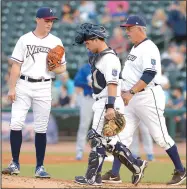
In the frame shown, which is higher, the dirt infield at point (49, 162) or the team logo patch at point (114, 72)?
the team logo patch at point (114, 72)

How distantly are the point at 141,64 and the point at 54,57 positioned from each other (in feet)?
3.50

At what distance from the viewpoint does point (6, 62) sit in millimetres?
19391

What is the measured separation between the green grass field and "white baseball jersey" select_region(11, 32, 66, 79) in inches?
76.7

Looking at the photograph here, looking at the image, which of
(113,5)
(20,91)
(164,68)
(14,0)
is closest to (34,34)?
(20,91)

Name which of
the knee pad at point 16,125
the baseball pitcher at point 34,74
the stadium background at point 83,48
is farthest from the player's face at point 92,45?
the stadium background at point 83,48

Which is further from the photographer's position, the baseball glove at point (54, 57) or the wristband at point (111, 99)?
the baseball glove at point (54, 57)

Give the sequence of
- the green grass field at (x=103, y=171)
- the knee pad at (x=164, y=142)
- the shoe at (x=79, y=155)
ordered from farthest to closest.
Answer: the shoe at (x=79, y=155)
the green grass field at (x=103, y=171)
the knee pad at (x=164, y=142)

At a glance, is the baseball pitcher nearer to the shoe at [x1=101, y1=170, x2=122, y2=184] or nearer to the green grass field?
the shoe at [x1=101, y1=170, x2=122, y2=184]

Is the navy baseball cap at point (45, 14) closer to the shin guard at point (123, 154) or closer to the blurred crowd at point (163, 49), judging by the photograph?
the shin guard at point (123, 154)

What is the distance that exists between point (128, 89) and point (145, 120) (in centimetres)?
42

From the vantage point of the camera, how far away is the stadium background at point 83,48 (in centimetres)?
1666

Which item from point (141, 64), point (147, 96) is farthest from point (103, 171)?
point (141, 64)

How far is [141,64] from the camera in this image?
7.99 m

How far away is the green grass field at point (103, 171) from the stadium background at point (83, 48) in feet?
11.8
